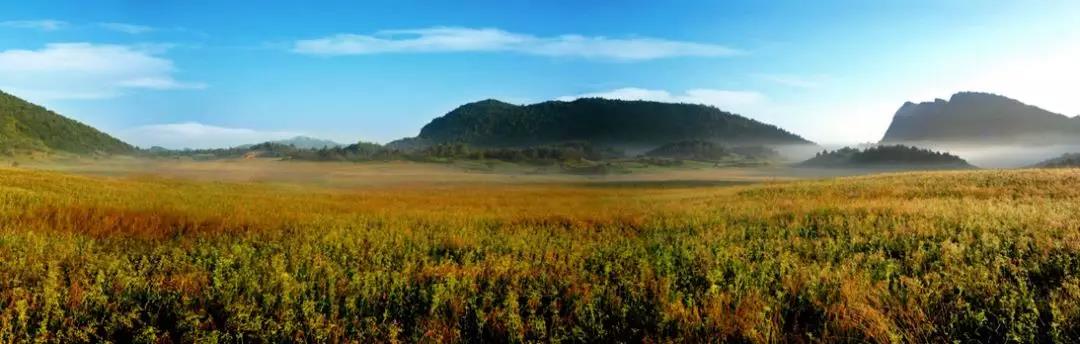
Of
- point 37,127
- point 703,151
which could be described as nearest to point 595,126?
point 703,151

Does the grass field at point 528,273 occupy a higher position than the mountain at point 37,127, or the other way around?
the mountain at point 37,127

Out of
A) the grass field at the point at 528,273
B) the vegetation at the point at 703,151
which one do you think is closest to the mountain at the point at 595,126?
the vegetation at the point at 703,151

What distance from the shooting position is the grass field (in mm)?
7172

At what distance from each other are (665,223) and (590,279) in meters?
7.19

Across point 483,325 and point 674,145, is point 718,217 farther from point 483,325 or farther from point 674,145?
point 674,145

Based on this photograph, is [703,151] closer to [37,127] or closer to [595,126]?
[595,126]

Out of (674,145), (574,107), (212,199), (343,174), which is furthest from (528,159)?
(574,107)

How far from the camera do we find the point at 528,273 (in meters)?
9.74

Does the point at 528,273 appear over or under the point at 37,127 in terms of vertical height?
under

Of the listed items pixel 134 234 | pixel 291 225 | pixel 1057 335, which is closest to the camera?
pixel 1057 335

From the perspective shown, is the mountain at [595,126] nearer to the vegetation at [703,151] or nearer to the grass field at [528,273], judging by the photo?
the vegetation at [703,151]

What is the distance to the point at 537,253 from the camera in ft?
37.9

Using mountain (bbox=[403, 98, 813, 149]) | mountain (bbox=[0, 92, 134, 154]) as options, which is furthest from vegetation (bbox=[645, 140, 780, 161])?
mountain (bbox=[0, 92, 134, 154])

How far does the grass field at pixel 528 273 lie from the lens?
717 cm
